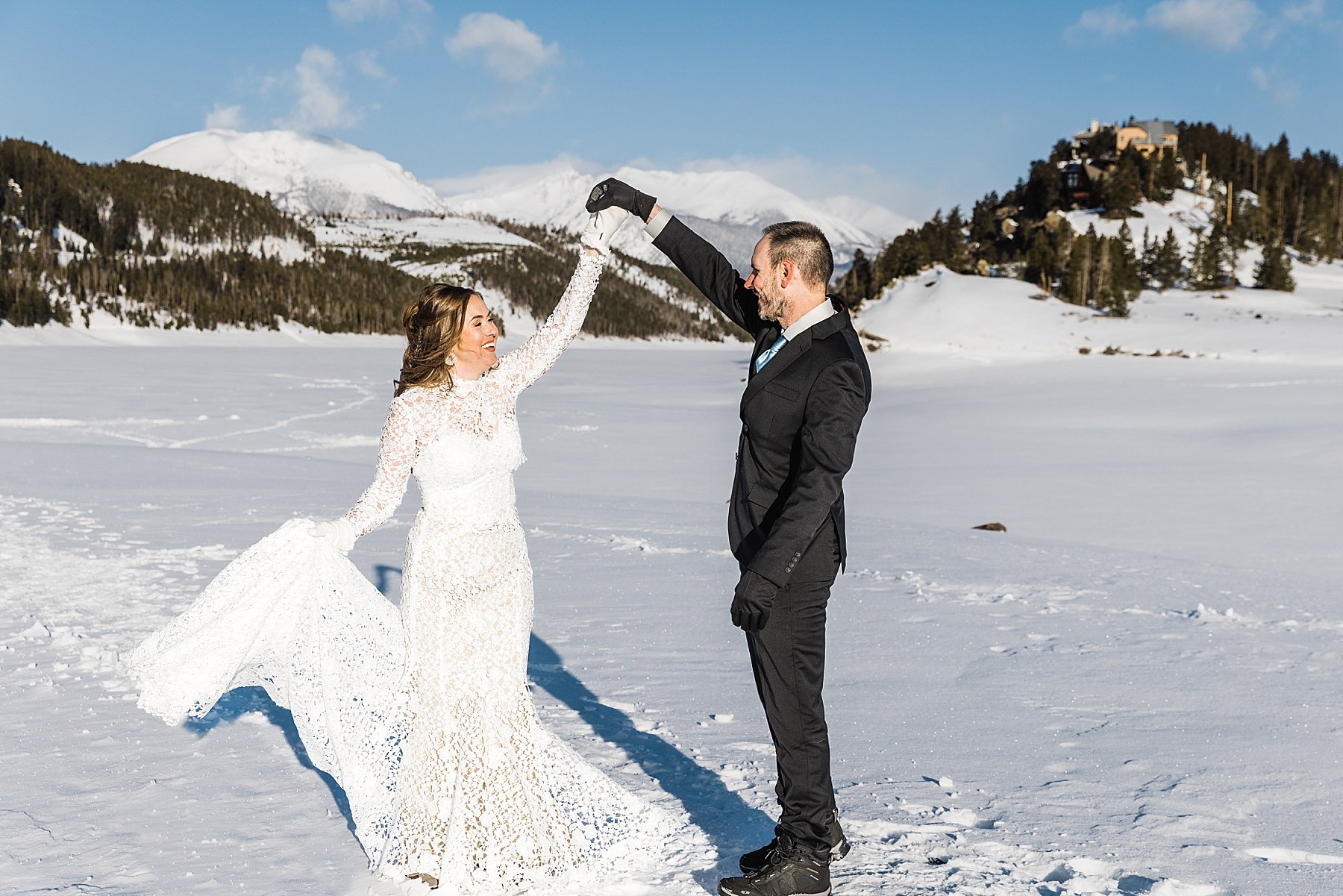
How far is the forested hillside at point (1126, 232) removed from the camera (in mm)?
54188

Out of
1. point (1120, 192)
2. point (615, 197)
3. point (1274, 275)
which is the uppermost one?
point (1120, 192)

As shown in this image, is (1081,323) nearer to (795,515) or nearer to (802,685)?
(802,685)

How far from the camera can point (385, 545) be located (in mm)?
10367

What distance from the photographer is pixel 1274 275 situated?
193 feet

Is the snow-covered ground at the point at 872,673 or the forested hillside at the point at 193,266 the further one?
the forested hillside at the point at 193,266

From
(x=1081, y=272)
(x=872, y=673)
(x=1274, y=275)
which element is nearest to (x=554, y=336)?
(x=872, y=673)

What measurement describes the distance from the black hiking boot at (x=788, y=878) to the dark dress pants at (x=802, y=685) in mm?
38

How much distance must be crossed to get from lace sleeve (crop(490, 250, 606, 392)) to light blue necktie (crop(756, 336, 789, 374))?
2.29 ft

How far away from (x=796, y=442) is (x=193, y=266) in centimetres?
12152

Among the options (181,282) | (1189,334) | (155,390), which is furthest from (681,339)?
(155,390)

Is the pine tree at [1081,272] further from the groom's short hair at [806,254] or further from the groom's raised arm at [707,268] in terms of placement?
the groom's short hair at [806,254]

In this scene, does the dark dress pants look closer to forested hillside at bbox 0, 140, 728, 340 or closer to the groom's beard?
the groom's beard

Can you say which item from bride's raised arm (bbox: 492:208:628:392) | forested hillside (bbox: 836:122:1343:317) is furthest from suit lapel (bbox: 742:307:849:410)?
forested hillside (bbox: 836:122:1343:317)

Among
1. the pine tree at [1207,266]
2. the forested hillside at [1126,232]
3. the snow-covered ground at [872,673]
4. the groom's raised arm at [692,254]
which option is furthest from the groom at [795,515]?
the pine tree at [1207,266]
